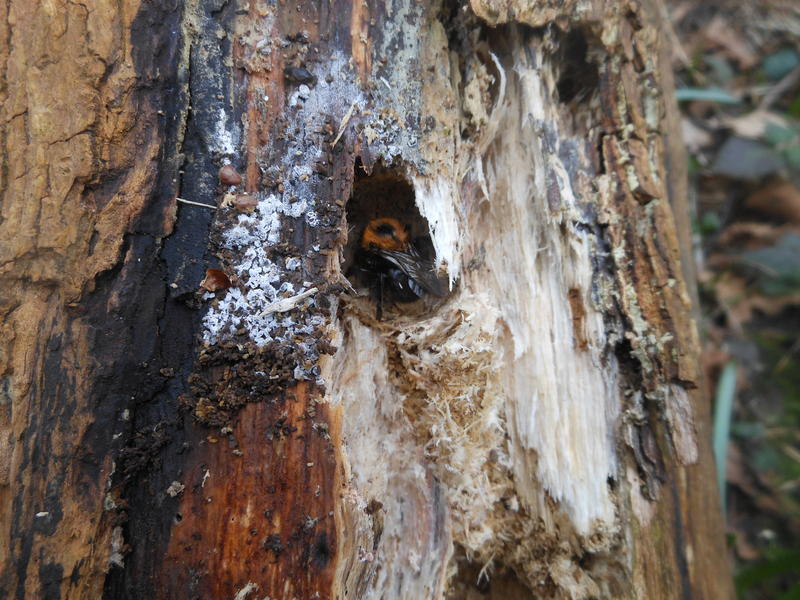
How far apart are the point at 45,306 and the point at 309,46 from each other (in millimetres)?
931

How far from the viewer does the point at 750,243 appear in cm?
312

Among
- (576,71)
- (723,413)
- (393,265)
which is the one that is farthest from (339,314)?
(723,413)

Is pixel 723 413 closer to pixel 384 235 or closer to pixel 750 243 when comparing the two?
pixel 750 243

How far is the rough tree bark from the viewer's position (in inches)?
45.0

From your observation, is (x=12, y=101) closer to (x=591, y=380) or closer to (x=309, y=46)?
(x=309, y=46)

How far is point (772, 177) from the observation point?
313cm

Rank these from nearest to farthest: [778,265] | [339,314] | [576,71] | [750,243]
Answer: [339,314] → [576,71] → [778,265] → [750,243]

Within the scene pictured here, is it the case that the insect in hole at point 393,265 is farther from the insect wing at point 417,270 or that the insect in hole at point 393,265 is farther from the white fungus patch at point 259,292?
the white fungus patch at point 259,292

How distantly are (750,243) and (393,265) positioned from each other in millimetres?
2780

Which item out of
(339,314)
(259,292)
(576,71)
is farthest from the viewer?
(576,71)

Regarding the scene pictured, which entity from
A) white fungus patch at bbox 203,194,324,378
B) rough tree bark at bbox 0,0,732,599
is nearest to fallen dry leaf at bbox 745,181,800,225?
rough tree bark at bbox 0,0,732,599

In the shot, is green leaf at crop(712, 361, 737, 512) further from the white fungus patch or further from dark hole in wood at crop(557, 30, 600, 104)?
the white fungus patch

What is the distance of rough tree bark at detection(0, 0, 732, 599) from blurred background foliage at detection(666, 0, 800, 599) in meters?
1.54

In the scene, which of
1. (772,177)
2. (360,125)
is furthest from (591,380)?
(772,177)
